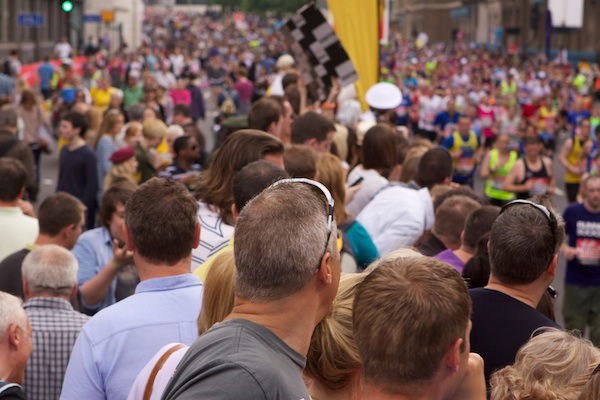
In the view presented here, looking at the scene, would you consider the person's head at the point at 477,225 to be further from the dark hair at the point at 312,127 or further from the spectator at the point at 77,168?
the spectator at the point at 77,168

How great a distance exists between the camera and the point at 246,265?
2850 mm

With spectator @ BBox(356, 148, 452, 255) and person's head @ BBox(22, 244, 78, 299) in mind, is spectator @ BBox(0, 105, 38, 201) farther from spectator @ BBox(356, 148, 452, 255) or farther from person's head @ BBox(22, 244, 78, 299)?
person's head @ BBox(22, 244, 78, 299)

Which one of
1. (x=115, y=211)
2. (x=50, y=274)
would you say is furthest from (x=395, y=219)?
(x=50, y=274)

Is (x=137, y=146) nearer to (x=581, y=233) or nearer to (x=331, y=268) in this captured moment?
(x=581, y=233)

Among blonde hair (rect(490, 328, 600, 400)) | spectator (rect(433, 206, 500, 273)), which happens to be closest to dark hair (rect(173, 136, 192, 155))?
spectator (rect(433, 206, 500, 273))

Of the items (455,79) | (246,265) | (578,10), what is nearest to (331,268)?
(246,265)

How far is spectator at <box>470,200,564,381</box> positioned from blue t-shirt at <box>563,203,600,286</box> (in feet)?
16.5

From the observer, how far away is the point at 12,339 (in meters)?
4.23

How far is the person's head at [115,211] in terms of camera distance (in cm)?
685

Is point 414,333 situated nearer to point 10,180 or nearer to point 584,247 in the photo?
point 10,180

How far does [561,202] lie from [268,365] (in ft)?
54.2

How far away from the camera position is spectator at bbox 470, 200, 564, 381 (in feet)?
13.2

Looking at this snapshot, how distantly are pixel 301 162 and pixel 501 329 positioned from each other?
2.18m

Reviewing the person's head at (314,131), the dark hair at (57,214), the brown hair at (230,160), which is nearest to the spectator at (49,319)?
the brown hair at (230,160)
